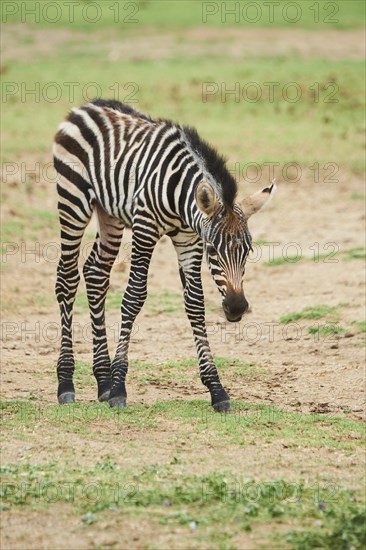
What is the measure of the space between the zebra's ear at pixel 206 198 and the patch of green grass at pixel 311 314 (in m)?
4.12

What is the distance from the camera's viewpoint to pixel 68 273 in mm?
8977

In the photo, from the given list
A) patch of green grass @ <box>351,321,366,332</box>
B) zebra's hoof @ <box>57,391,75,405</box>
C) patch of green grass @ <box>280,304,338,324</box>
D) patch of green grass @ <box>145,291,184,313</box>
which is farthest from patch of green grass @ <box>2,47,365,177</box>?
zebra's hoof @ <box>57,391,75,405</box>

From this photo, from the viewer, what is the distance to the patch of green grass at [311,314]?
1133cm

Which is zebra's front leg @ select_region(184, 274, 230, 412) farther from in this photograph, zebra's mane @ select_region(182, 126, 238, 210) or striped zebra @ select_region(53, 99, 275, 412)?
zebra's mane @ select_region(182, 126, 238, 210)

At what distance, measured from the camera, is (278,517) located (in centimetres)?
561

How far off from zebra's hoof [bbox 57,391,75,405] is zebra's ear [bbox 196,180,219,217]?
6.75ft

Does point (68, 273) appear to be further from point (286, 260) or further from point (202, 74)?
point (202, 74)

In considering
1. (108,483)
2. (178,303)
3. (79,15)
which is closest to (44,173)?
(178,303)

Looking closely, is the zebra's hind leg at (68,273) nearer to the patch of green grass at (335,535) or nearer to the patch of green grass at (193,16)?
the patch of green grass at (335,535)

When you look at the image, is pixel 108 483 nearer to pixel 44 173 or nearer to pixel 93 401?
pixel 93 401

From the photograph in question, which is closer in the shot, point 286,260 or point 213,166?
point 213,166

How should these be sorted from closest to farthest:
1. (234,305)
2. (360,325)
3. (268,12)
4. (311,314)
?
(234,305), (360,325), (311,314), (268,12)

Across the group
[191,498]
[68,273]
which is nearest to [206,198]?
[68,273]

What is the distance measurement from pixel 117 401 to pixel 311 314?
382 cm
